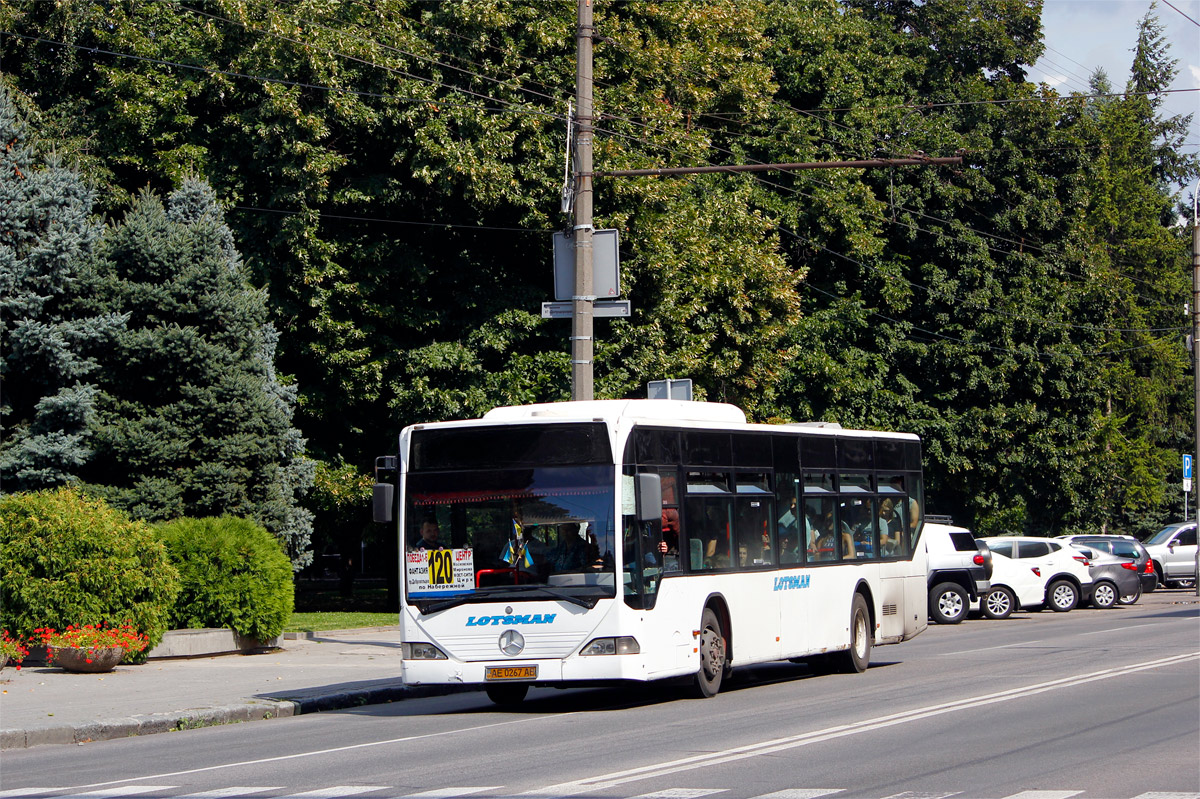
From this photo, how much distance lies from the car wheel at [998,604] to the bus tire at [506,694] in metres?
17.3

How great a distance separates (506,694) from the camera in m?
15.2

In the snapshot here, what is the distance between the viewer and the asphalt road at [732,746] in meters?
9.11

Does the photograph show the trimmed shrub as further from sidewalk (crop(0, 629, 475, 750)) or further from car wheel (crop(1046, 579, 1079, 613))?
car wheel (crop(1046, 579, 1079, 613))

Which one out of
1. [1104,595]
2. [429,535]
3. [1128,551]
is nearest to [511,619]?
[429,535]

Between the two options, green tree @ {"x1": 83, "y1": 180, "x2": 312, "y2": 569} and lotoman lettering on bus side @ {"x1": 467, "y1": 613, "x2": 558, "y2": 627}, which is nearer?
lotoman lettering on bus side @ {"x1": 467, "y1": 613, "x2": 558, "y2": 627}

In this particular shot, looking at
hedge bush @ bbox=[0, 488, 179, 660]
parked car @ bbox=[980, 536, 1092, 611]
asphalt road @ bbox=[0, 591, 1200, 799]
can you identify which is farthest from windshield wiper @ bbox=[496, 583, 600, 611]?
parked car @ bbox=[980, 536, 1092, 611]

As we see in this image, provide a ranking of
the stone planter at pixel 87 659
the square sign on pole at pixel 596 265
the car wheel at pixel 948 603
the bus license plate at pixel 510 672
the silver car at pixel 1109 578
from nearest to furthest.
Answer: the bus license plate at pixel 510 672
the stone planter at pixel 87 659
the square sign on pole at pixel 596 265
the car wheel at pixel 948 603
the silver car at pixel 1109 578

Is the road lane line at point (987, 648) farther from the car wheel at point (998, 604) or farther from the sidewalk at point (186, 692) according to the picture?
the car wheel at point (998, 604)

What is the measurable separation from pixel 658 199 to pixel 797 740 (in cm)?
1809

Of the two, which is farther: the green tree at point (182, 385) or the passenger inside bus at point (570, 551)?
the green tree at point (182, 385)

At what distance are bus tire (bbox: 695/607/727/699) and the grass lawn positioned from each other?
1091 cm

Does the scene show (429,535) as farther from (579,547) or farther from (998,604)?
(998,604)

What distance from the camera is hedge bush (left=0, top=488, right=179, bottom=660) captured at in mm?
17984

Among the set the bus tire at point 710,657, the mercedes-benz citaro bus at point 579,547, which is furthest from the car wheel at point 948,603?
the bus tire at point 710,657
